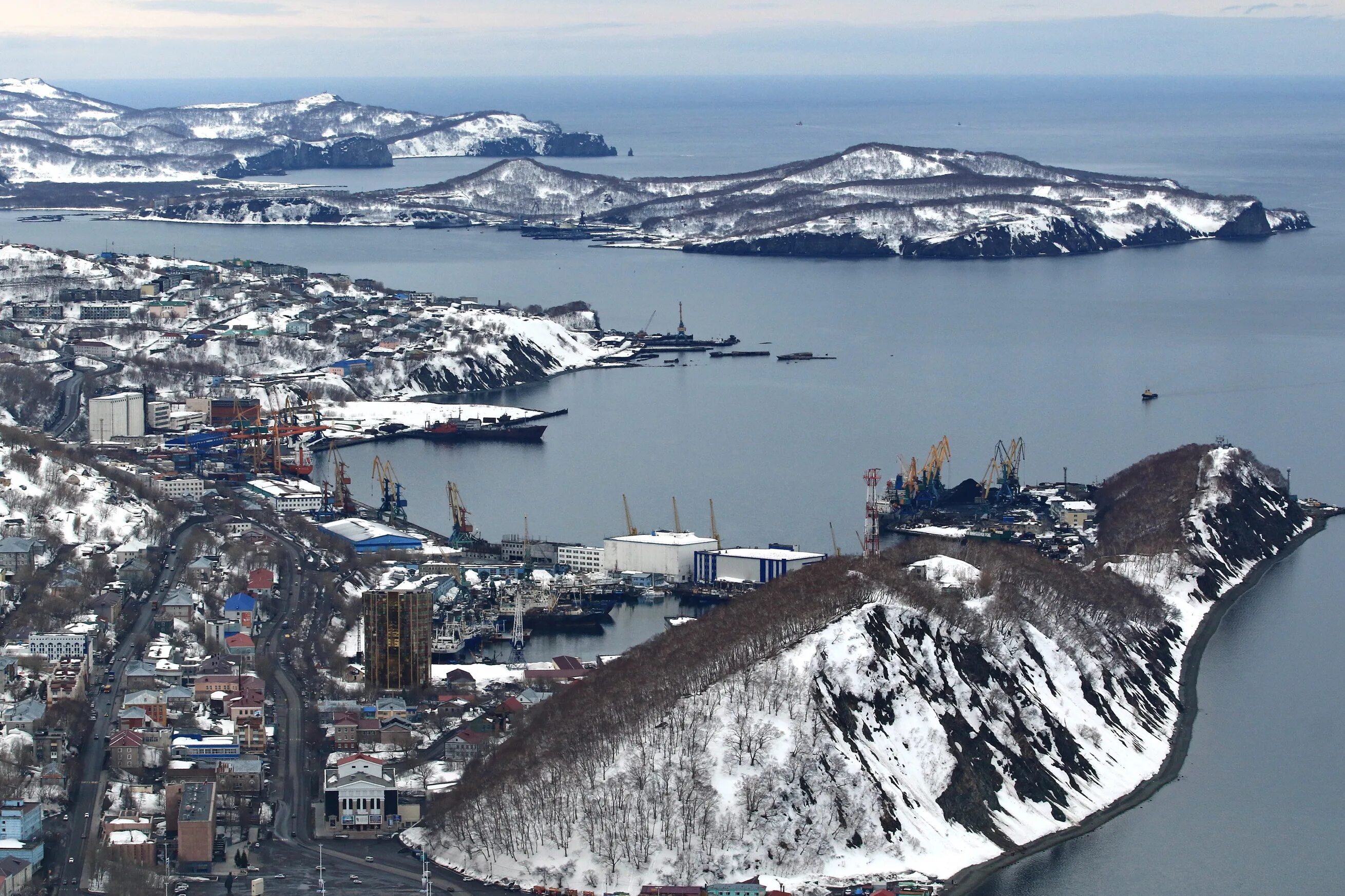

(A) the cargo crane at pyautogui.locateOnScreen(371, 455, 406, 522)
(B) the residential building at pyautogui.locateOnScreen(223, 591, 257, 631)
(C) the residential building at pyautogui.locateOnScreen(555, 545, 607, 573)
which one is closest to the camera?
(B) the residential building at pyautogui.locateOnScreen(223, 591, 257, 631)

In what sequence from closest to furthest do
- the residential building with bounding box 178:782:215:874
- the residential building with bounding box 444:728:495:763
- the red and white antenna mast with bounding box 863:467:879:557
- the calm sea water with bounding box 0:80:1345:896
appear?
the residential building with bounding box 178:782:215:874, the residential building with bounding box 444:728:495:763, the calm sea water with bounding box 0:80:1345:896, the red and white antenna mast with bounding box 863:467:879:557

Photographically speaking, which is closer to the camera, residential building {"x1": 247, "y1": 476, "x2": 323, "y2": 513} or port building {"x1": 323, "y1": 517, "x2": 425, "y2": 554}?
port building {"x1": 323, "y1": 517, "x2": 425, "y2": 554}

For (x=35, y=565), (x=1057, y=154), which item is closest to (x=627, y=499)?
(x=35, y=565)

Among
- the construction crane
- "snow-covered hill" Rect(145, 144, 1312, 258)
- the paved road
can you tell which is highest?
"snow-covered hill" Rect(145, 144, 1312, 258)

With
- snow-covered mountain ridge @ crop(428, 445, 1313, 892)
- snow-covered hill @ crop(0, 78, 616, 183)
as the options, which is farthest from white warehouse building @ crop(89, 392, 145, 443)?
snow-covered hill @ crop(0, 78, 616, 183)

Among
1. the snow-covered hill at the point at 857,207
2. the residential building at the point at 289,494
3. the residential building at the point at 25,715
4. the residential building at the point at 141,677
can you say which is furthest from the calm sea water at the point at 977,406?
the residential building at the point at 25,715

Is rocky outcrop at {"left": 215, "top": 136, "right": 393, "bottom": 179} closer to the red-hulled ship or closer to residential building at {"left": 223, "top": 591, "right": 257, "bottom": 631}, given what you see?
the red-hulled ship

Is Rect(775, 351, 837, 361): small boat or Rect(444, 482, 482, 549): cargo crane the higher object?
Rect(775, 351, 837, 361): small boat

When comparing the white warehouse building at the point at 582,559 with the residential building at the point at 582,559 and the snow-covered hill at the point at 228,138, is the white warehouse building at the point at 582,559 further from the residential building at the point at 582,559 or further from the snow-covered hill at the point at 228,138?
the snow-covered hill at the point at 228,138
